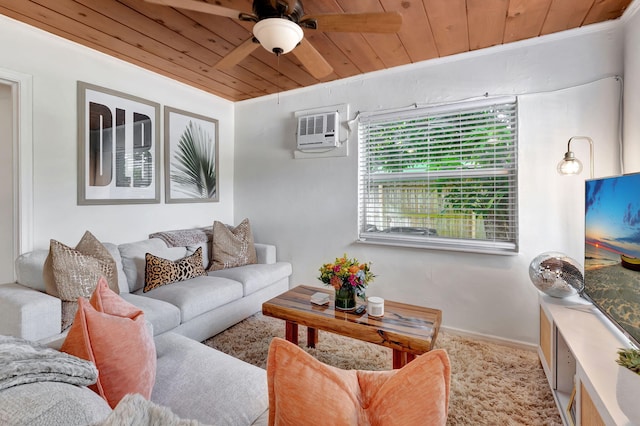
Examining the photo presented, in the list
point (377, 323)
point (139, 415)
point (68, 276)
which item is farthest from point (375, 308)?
point (68, 276)

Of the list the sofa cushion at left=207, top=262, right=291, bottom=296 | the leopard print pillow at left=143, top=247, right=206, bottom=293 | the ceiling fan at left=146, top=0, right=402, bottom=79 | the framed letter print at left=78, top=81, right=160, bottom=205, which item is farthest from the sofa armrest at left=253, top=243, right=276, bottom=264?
the ceiling fan at left=146, top=0, right=402, bottom=79

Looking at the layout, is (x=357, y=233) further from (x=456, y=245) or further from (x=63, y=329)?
(x=63, y=329)

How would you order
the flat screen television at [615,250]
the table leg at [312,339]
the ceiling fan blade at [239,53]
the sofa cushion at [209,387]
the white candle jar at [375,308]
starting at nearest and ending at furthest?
the sofa cushion at [209,387]
the flat screen television at [615,250]
the ceiling fan blade at [239,53]
the white candle jar at [375,308]
the table leg at [312,339]

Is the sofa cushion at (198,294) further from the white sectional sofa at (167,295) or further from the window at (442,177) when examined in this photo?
the window at (442,177)

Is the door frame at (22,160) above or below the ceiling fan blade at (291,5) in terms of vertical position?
below

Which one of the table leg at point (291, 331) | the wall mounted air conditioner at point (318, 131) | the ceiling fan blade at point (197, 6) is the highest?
the ceiling fan blade at point (197, 6)

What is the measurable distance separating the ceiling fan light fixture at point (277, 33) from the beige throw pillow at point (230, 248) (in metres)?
2.08

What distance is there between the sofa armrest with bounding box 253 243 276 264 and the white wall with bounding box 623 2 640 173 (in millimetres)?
3055

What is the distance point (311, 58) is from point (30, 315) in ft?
7.32

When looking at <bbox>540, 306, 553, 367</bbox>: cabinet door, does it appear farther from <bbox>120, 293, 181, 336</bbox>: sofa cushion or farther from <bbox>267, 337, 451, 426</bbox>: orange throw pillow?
<bbox>120, 293, 181, 336</bbox>: sofa cushion

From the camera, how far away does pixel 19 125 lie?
7.29ft

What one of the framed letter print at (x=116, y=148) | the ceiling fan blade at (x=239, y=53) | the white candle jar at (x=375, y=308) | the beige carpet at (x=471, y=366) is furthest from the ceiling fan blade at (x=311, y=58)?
the beige carpet at (x=471, y=366)

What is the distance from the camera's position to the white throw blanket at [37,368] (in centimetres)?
59

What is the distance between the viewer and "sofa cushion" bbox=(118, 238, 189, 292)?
252 cm
